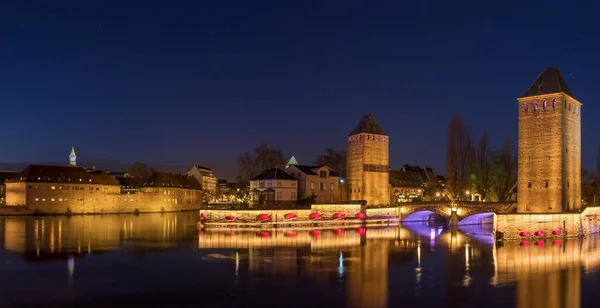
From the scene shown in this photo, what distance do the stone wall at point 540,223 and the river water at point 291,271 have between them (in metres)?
1.20

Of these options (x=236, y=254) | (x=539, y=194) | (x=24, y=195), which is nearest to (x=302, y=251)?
(x=236, y=254)

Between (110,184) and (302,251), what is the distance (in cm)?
4329

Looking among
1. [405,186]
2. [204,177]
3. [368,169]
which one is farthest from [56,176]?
[405,186]

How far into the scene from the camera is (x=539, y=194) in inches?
1339

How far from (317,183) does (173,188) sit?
22.7m

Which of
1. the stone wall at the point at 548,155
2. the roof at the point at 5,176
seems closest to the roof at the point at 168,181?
the roof at the point at 5,176

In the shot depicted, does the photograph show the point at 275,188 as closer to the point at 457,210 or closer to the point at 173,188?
the point at 457,210

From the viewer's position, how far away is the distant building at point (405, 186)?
2574 inches

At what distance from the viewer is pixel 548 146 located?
3356 cm

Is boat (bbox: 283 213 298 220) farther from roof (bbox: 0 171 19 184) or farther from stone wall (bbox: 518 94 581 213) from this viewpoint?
roof (bbox: 0 171 19 184)

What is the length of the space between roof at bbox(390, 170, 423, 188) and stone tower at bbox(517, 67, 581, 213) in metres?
30.7

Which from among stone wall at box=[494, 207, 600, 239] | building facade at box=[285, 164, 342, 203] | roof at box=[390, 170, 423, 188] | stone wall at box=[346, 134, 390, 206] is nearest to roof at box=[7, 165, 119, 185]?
building facade at box=[285, 164, 342, 203]

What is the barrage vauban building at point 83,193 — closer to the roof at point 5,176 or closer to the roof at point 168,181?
the roof at point 168,181

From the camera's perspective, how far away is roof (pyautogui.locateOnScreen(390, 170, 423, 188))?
66.8 metres
